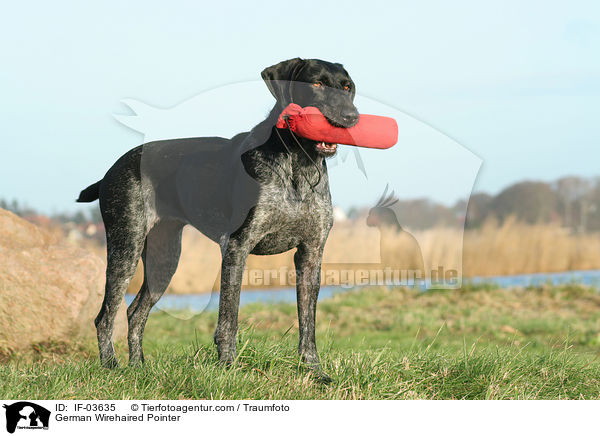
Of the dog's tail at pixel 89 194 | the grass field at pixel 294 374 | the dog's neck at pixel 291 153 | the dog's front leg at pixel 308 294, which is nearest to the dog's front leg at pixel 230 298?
the grass field at pixel 294 374

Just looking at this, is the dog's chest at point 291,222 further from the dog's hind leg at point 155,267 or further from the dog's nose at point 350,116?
the dog's hind leg at point 155,267

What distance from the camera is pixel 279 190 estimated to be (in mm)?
4621

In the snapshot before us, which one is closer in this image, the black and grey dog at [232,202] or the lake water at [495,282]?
the black and grey dog at [232,202]

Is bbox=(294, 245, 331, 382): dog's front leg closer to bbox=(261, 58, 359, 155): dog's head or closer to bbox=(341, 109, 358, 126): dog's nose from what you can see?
bbox=(261, 58, 359, 155): dog's head

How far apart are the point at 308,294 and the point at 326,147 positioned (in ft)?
3.97

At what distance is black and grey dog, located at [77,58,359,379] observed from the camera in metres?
4.54

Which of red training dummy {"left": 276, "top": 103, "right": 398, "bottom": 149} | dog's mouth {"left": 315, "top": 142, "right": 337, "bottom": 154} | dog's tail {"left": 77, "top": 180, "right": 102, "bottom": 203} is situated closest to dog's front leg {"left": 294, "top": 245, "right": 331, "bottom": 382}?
dog's mouth {"left": 315, "top": 142, "right": 337, "bottom": 154}

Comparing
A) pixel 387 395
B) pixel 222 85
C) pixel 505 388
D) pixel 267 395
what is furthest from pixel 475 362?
pixel 222 85

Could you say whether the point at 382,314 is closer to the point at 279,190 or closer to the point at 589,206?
the point at 279,190

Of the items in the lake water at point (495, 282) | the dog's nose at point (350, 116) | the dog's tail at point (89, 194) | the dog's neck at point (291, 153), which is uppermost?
the dog's nose at point (350, 116)

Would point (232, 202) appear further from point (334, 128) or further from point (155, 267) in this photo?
point (155, 267)
